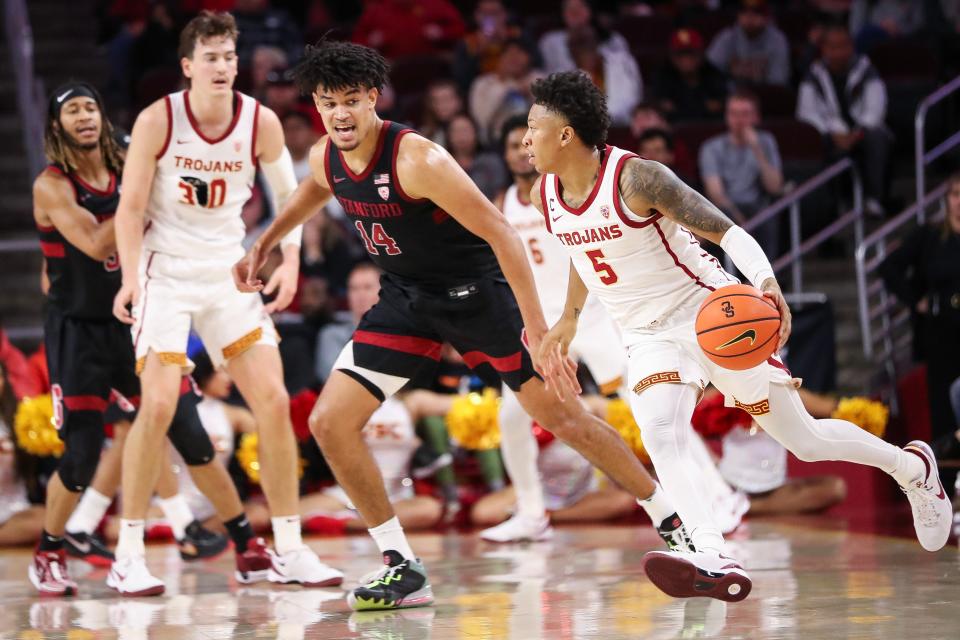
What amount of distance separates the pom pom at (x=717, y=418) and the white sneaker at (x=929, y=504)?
305 centimetres

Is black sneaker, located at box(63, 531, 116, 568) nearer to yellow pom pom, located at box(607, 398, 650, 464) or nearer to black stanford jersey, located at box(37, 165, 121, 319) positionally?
black stanford jersey, located at box(37, 165, 121, 319)

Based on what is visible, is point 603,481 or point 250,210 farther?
point 250,210

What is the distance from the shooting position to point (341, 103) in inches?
208

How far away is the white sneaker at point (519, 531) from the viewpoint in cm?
761

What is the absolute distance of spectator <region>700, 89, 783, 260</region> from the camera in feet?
34.6

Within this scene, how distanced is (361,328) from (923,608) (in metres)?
2.32

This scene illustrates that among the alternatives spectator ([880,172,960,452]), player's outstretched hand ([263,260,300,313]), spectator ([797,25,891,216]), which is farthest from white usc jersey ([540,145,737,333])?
spectator ([797,25,891,216])

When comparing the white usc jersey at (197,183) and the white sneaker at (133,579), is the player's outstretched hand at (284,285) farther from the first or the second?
the white sneaker at (133,579)

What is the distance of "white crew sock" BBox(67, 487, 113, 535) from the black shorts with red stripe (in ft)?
7.78

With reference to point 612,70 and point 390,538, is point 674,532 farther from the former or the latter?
point 612,70

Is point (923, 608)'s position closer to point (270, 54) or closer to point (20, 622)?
point (20, 622)

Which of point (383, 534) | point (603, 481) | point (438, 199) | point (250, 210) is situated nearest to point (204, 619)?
point (383, 534)

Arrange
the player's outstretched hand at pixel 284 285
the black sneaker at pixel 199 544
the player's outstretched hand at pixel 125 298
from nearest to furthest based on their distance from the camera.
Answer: the player's outstretched hand at pixel 125 298, the player's outstretched hand at pixel 284 285, the black sneaker at pixel 199 544

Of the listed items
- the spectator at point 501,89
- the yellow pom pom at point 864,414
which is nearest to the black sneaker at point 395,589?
the yellow pom pom at point 864,414
